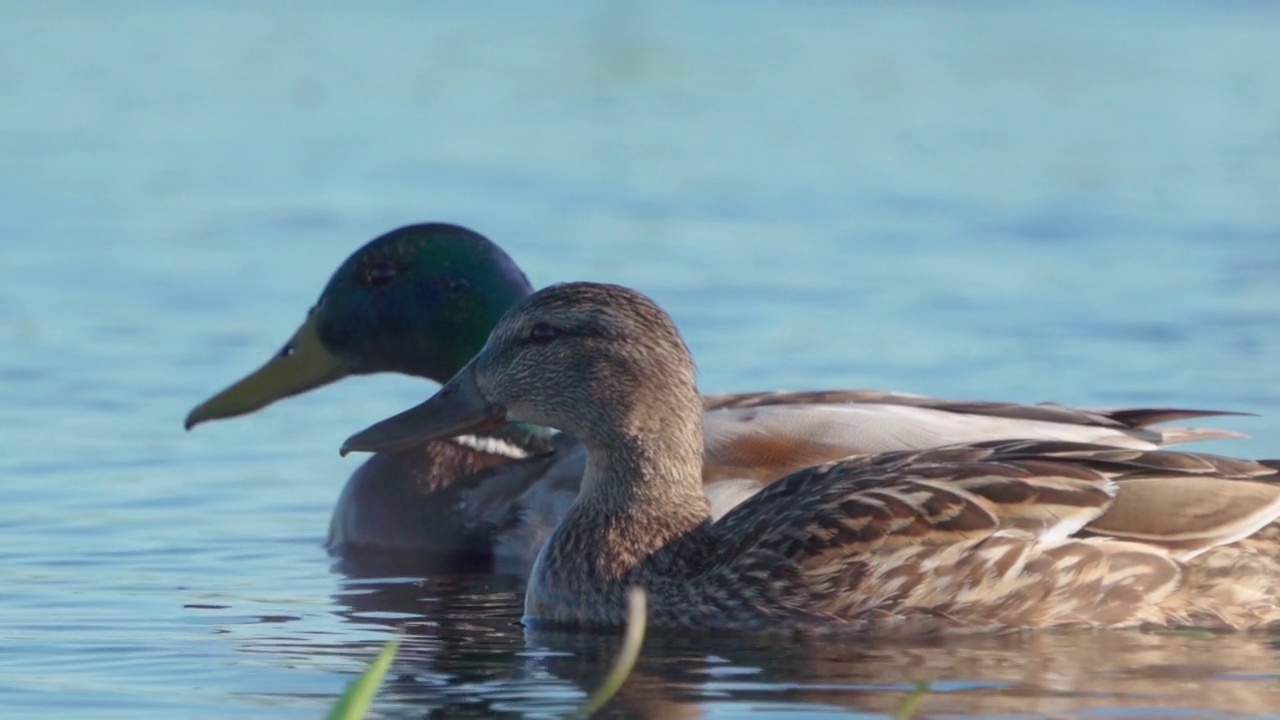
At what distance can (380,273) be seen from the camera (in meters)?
11.2

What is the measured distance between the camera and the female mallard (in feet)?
26.9

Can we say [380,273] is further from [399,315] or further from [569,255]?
[569,255]

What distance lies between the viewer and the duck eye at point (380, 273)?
11.2 metres

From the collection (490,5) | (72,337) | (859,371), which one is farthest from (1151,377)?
(490,5)

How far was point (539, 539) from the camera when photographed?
402 inches

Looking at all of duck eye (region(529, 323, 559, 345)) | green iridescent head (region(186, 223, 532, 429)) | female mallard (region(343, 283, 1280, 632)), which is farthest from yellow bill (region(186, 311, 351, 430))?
female mallard (region(343, 283, 1280, 632))

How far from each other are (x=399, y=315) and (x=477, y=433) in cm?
204

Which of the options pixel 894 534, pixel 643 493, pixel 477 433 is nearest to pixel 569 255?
pixel 477 433

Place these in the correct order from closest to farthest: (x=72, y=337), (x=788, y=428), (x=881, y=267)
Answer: (x=788, y=428)
(x=72, y=337)
(x=881, y=267)

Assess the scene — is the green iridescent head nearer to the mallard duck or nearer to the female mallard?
the mallard duck

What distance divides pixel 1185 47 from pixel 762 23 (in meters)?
4.19

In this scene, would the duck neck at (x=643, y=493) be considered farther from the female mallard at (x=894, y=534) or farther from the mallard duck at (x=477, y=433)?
the mallard duck at (x=477, y=433)

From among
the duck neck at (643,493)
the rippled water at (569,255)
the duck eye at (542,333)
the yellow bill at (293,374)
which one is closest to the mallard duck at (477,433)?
the yellow bill at (293,374)

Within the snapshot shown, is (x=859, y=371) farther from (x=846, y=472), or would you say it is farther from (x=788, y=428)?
(x=846, y=472)
